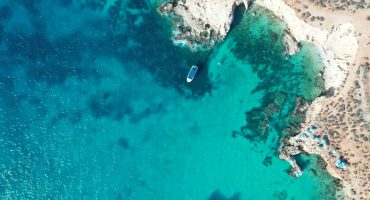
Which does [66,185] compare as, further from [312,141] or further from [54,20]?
[312,141]

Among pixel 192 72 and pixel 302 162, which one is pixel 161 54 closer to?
pixel 192 72

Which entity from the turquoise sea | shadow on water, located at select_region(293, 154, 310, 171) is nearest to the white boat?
the turquoise sea

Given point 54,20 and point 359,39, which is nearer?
point 359,39

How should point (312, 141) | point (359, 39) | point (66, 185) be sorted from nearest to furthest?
point (359, 39) → point (312, 141) → point (66, 185)

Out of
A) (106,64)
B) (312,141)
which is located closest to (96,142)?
(106,64)

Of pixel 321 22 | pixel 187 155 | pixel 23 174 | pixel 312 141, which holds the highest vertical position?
pixel 321 22

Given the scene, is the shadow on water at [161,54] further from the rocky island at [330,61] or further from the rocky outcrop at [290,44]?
the rocky outcrop at [290,44]

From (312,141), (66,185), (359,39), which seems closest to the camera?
(359,39)
